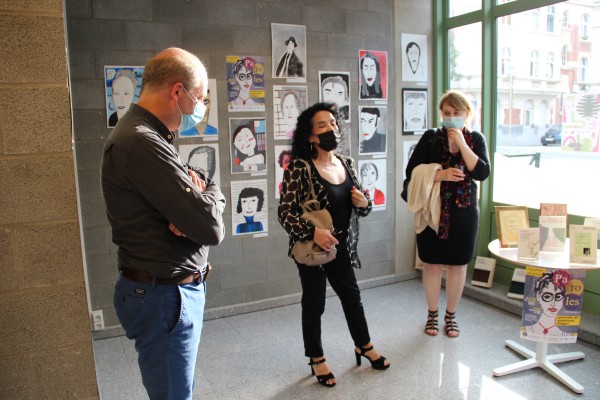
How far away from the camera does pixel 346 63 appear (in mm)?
4160

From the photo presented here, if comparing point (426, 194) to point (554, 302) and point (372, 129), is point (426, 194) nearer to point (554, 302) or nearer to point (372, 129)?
point (554, 302)

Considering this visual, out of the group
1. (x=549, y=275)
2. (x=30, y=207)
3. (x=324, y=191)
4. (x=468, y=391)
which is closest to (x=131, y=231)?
(x=30, y=207)

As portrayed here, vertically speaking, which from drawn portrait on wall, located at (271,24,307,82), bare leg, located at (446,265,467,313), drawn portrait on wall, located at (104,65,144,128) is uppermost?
drawn portrait on wall, located at (271,24,307,82)

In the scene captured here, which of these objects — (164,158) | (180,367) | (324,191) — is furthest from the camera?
(324,191)

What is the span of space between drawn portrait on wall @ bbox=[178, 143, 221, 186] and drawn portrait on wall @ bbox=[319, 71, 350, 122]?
998 millimetres

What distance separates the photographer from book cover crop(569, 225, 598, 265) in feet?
8.70

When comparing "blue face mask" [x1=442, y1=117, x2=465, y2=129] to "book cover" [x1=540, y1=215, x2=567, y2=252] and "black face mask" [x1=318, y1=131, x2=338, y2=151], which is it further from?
"black face mask" [x1=318, y1=131, x2=338, y2=151]

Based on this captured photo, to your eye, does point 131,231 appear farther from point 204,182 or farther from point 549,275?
point 549,275

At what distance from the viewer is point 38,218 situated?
1.71 metres

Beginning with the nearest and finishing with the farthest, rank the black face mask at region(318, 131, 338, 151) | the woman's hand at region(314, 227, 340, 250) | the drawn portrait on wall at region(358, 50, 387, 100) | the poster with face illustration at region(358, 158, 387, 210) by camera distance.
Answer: the woman's hand at region(314, 227, 340, 250), the black face mask at region(318, 131, 338, 151), the drawn portrait on wall at region(358, 50, 387, 100), the poster with face illustration at region(358, 158, 387, 210)

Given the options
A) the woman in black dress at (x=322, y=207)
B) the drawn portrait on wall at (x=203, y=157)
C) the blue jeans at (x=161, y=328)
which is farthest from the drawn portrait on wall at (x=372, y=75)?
the blue jeans at (x=161, y=328)

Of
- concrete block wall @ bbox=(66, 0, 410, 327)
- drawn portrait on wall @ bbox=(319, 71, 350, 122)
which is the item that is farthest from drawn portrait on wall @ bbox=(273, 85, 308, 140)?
drawn portrait on wall @ bbox=(319, 71, 350, 122)

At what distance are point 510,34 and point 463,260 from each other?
1.94 metres

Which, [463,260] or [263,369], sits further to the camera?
[463,260]
